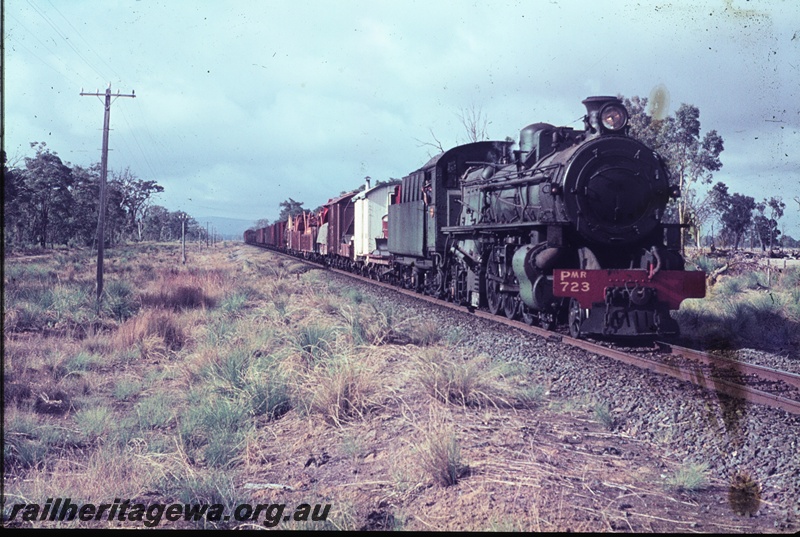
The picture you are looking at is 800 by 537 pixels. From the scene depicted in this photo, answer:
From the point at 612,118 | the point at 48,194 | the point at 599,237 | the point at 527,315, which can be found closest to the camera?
the point at 599,237

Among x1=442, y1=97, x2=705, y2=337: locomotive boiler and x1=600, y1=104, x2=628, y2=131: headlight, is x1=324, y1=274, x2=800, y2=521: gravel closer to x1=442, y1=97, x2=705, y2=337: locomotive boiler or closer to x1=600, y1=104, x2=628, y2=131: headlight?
x1=442, y1=97, x2=705, y2=337: locomotive boiler

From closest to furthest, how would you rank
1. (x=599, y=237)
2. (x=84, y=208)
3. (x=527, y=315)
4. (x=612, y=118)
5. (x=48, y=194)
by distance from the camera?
(x=599, y=237), (x=612, y=118), (x=527, y=315), (x=48, y=194), (x=84, y=208)

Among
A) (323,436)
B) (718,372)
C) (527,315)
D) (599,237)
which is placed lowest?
(323,436)

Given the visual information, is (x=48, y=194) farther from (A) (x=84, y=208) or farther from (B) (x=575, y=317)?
(B) (x=575, y=317)

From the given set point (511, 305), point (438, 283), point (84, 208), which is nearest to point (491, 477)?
point (511, 305)

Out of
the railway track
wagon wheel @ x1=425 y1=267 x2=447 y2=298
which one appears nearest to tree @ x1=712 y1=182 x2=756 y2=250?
wagon wheel @ x1=425 y1=267 x2=447 y2=298

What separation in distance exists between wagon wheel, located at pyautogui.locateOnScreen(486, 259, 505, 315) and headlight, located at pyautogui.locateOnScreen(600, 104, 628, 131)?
3.47m

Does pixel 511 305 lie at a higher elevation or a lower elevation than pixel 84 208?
lower

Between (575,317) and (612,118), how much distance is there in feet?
10.6

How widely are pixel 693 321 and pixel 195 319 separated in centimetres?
983

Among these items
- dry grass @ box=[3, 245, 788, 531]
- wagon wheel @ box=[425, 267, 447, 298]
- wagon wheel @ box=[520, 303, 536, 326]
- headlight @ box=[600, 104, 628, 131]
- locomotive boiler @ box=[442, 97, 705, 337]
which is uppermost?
headlight @ box=[600, 104, 628, 131]

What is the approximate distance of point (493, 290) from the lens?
12969 mm

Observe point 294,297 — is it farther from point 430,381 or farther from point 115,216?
point 115,216

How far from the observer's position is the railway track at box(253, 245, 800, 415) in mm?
6477
